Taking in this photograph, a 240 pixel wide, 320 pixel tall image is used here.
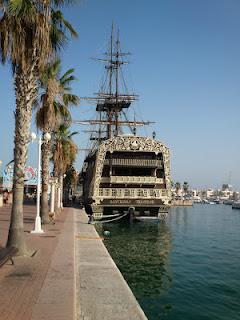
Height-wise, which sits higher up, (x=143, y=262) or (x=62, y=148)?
(x=62, y=148)

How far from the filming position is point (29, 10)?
13.4 meters

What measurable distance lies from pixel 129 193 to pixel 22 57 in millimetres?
29122

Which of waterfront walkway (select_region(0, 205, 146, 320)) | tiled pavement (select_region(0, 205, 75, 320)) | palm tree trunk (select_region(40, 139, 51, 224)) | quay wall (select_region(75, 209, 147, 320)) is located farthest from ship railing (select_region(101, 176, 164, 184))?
quay wall (select_region(75, 209, 147, 320))

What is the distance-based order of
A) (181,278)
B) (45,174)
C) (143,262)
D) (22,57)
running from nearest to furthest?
(22,57) → (181,278) → (143,262) → (45,174)

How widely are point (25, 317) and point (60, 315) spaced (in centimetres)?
64

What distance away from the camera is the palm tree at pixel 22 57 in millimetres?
13461

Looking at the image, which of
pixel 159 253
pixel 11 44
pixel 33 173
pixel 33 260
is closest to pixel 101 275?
pixel 33 260

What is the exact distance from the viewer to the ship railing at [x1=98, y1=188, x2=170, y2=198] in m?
41.7

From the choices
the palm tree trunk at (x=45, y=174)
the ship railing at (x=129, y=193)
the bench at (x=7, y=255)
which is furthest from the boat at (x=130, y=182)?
the bench at (x=7, y=255)

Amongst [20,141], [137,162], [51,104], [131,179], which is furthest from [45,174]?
[137,162]

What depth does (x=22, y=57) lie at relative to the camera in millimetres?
13930

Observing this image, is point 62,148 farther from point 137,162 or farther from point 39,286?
point 39,286

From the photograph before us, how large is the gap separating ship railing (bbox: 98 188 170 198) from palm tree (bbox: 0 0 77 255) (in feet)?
90.3

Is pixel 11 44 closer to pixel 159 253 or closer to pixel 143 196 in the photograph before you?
pixel 159 253
